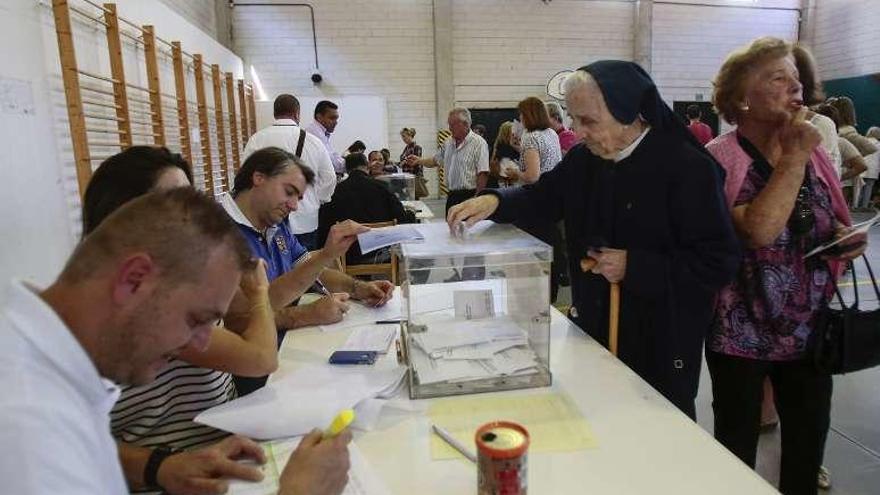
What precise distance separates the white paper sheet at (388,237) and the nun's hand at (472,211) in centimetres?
10

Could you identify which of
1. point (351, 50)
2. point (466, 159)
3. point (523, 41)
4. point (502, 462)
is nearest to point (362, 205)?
point (466, 159)

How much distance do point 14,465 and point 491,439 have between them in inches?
21.8

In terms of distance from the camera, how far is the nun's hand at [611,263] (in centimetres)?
128

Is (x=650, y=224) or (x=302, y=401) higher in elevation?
(x=650, y=224)

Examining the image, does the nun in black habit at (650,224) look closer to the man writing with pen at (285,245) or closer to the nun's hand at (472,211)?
the nun's hand at (472,211)

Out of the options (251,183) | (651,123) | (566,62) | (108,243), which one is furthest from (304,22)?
(108,243)

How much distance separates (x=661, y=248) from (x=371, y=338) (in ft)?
2.61

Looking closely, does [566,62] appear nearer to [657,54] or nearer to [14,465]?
[657,54]

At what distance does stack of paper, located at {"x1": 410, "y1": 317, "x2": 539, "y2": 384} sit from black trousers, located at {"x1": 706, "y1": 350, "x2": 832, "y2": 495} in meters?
0.60

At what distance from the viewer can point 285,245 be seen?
211 centimetres

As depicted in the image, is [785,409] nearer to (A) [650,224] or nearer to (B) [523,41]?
(A) [650,224]

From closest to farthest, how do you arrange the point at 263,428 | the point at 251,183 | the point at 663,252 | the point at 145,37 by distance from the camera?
1. the point at 263,428
2. the point at 663,252
3. the point at 251,183
4. the point at 145,37

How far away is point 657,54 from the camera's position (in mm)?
8836

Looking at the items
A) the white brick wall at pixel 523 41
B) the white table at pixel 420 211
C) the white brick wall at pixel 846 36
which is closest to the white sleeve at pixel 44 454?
the white table at pixel 420 211
